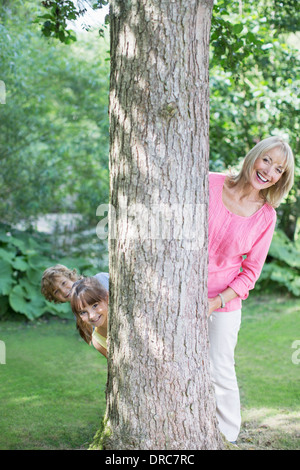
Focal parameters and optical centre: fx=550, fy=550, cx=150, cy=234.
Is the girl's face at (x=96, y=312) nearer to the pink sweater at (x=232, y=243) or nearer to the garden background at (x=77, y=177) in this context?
the pink sweater at (x=232, y=243)

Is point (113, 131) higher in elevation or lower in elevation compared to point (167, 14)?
lower

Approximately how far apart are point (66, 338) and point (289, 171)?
374 centimetres

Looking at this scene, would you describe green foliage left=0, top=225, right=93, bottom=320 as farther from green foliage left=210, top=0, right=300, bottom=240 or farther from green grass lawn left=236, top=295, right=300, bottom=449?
green foliage left=210, top=0, right=300, bottom=240

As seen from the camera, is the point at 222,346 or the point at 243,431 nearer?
the point at 222,346

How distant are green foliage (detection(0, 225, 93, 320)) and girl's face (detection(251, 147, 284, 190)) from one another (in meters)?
4.01

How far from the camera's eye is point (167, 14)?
232 centimetres

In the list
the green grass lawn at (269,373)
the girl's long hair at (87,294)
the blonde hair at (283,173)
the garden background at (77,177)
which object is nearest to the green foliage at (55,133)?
the garden background at (77,177)

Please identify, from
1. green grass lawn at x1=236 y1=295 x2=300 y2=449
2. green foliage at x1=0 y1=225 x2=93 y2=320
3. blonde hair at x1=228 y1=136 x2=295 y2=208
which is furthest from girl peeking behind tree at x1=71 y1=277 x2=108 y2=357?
green foliage at x1=0 y1=225 x2=93 y2=320

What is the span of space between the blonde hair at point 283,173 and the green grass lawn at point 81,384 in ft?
5.07

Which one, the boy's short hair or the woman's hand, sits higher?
the woman's hand

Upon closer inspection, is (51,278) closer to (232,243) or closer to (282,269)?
(232,243)

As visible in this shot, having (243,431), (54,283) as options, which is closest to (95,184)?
(54,283)

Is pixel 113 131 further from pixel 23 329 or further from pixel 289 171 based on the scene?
pixel 23 329

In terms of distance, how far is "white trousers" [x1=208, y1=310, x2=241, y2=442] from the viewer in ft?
10.2
